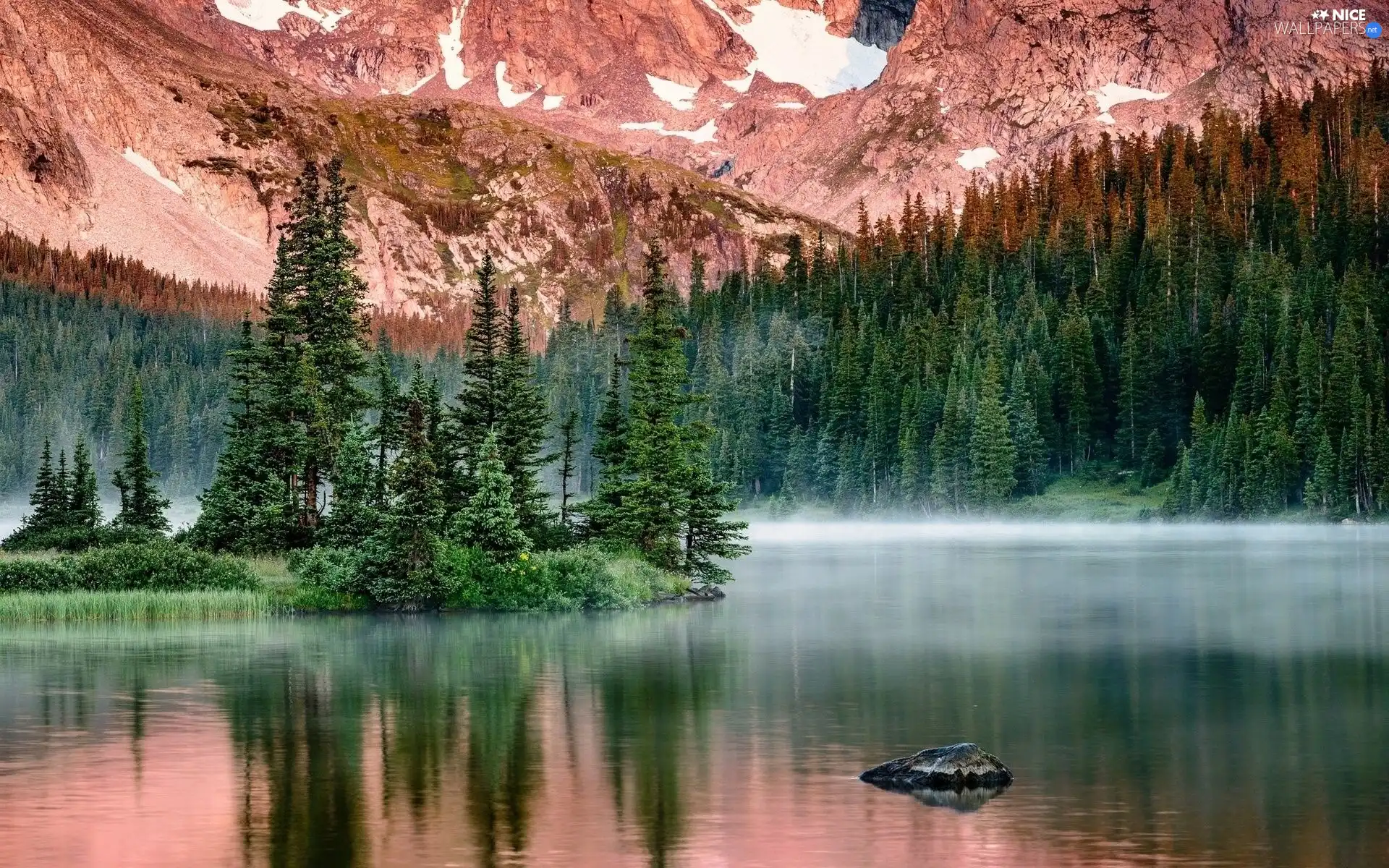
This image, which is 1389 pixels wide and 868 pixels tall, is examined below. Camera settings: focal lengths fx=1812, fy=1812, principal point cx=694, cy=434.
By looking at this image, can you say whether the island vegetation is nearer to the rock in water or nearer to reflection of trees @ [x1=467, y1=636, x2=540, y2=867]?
reflection of trees @ [x1=467, y1=636, x2=540, y2=867]

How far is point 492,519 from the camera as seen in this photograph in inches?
2665

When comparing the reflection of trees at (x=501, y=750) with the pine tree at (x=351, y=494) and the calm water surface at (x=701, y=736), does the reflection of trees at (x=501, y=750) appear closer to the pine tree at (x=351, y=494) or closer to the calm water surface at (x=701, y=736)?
the calm water surface at (x=701, y=736)

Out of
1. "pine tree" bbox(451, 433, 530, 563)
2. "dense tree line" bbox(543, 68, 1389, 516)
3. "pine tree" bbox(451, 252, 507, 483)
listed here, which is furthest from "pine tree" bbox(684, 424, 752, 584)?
"dense tree line" bbox(543, 68, 1389, 516)

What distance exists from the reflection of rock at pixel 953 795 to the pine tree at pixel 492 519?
38.1 meters

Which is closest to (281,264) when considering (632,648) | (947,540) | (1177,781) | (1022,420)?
(632,648)

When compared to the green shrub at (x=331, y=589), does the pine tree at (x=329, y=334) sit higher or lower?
higher

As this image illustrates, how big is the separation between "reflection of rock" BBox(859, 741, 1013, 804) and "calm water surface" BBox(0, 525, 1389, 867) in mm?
522

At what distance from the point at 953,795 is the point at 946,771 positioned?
1.70 ft

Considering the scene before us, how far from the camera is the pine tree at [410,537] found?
64.8 metres

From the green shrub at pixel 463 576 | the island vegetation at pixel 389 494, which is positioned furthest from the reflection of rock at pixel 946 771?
the green shrub at pixel 463 576

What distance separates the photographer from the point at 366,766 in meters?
34.0

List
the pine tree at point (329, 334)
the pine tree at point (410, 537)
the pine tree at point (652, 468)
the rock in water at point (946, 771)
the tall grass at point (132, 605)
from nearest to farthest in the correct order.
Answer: the rock in water at point (946, 771), the tall grass at point (132, 605), the pine tree at point (410, 537), the pine tree at point (652, 468), the pine tree at point (329, 334)

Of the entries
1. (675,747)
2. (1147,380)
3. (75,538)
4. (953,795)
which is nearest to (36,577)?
(75,538)

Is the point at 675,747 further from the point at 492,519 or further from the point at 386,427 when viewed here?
the point at 386,427
